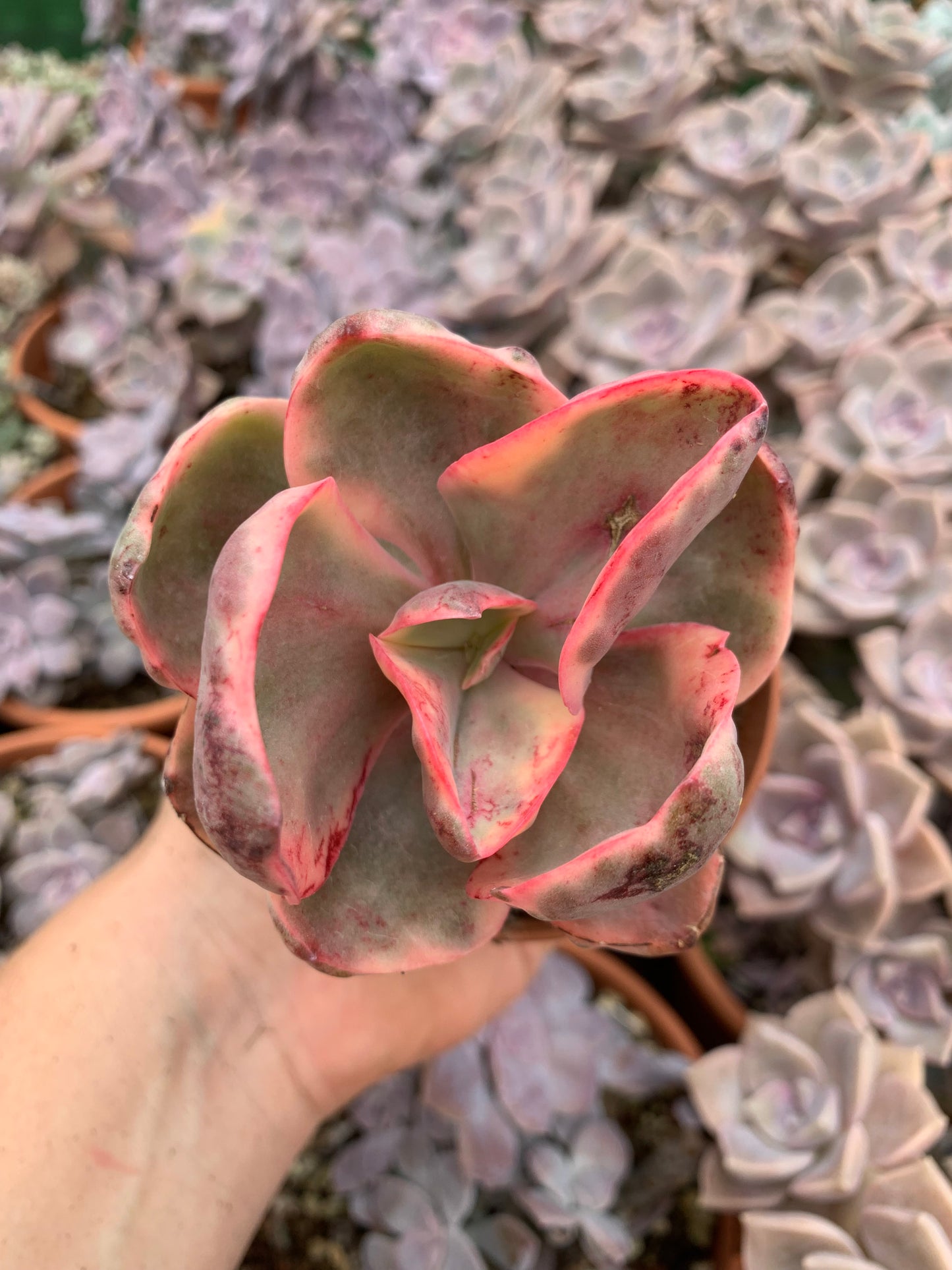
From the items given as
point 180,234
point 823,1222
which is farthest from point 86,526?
point 823,1222

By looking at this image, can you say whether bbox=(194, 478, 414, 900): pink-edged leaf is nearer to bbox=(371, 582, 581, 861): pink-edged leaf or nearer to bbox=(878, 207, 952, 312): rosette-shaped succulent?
bbox=(371, 582, 581, 861): pink-edged leaf

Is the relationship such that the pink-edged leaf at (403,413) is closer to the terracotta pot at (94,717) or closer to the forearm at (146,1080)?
the forearm at (146,1080)

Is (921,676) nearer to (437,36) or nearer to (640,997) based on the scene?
(640,997)

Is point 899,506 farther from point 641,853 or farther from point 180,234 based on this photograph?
point 180,234

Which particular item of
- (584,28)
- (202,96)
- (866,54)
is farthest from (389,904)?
(202,96)

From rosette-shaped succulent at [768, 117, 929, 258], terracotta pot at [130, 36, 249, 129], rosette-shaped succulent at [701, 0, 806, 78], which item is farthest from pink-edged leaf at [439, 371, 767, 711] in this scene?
terracotta pot at [130, 36, 249, 129]

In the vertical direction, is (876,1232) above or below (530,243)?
below
